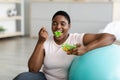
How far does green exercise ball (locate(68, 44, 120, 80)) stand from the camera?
1.72 metres

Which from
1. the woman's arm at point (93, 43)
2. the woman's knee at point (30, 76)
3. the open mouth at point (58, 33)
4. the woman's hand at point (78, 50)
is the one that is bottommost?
the woman's knee at point (30, 76)

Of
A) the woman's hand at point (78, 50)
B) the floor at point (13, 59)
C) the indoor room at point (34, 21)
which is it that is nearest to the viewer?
the woman's hand at point (78, 50)

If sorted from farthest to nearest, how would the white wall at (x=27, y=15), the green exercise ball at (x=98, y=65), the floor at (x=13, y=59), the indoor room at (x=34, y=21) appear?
the white wall at (x=27, y=15)
the indoor room at (x=34, y=21)
the floor at (x=13, y=59)
the green exercise ball at (x=98, y=65)

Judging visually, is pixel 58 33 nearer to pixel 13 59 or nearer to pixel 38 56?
pixel 38 56

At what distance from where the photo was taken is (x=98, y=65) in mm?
1766

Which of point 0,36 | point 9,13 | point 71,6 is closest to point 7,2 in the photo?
point 9,13

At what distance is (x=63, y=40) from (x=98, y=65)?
16.5 inches

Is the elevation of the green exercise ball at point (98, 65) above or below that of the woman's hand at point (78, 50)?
below

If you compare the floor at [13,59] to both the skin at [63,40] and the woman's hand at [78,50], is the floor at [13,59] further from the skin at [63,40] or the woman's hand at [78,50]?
the woman's hand at [78,50]

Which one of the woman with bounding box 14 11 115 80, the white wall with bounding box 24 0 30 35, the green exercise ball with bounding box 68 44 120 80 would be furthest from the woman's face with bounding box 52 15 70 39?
the white wall with bounding box 24 0 30 35

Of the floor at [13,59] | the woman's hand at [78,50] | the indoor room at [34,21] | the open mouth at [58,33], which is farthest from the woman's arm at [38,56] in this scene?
the indoor room at [34,21]

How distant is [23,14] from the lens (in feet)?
23.9

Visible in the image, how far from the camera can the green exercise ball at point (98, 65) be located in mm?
1719

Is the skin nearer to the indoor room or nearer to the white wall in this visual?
the indoor room
